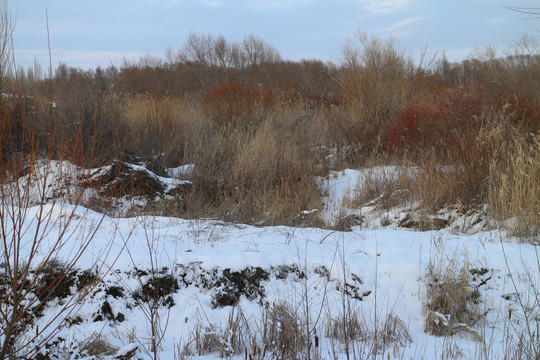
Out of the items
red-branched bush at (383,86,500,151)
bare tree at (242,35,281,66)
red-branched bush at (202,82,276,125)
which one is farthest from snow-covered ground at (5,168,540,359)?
bare tree at (242,35,281,66)

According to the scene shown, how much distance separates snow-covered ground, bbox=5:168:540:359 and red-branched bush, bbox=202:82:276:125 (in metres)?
6.61

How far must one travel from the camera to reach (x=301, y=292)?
3.22 meters

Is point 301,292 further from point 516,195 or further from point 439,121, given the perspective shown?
point 439,121

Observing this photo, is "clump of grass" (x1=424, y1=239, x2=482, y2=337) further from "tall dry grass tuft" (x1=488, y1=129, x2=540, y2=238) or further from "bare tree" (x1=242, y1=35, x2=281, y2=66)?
"bare tree" (x1=242, y1=35, x2=281, y2=66)

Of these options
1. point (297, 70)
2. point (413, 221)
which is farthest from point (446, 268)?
point (297, 70)

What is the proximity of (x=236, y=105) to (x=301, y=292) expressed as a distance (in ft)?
27.3

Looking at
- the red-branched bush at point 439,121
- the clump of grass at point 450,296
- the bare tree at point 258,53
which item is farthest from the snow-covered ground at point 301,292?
the bare tree at point 258,53

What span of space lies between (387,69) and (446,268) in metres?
9.28

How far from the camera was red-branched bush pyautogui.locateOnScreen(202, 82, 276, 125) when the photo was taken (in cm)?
1060

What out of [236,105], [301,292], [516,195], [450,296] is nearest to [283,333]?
[301,292]

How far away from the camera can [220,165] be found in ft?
26.2

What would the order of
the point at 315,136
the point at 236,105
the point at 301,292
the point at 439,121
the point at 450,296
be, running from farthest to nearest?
the point at 236,105
the point at 315,136
the point at 439,121
the point at 301,292
the point at 450,296

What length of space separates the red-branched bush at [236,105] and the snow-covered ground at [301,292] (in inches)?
260

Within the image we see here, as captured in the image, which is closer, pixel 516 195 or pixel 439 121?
pixel 516 195
